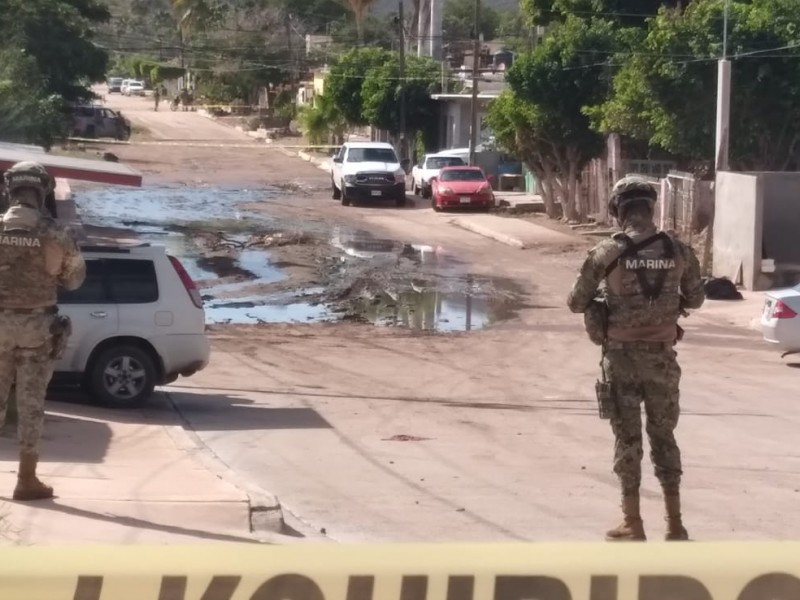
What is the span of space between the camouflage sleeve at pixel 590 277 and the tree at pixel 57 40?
30.1 m

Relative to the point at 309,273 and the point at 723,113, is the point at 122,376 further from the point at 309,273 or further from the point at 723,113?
the point at 723,113

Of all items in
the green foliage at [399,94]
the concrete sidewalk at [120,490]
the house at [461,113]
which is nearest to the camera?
the concrete sidewalk at [120,490]

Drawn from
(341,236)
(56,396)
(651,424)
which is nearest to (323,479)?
(651,424)

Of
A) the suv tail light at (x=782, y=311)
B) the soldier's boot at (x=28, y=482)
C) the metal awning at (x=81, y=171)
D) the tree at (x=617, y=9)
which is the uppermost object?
A: the tree at (x=617, y=9)

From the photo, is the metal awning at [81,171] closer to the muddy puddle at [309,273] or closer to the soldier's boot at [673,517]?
the soldier's boot at [673,517]

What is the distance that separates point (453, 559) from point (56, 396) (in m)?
10.7

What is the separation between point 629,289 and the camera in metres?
6.91

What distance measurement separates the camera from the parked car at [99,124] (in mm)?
69688

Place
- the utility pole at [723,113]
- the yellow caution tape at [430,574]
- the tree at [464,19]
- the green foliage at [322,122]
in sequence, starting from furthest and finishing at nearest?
the tree at [464,19] < the green foliage at [322,122] < the utility pole at [723,113] < the yellow caution tape at [430,574]

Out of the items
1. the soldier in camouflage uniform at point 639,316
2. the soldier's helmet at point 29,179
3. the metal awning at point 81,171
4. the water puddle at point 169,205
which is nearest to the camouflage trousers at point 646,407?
the soldier in camouflage uniform at point 639,316

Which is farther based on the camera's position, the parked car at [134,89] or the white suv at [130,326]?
the parked car at [134,89]

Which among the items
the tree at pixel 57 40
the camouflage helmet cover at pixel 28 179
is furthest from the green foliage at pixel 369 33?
the camouflage helmet cover at pixel 28 179

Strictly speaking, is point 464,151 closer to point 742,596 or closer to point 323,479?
point 323,479

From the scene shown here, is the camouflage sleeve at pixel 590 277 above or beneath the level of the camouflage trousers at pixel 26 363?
above
